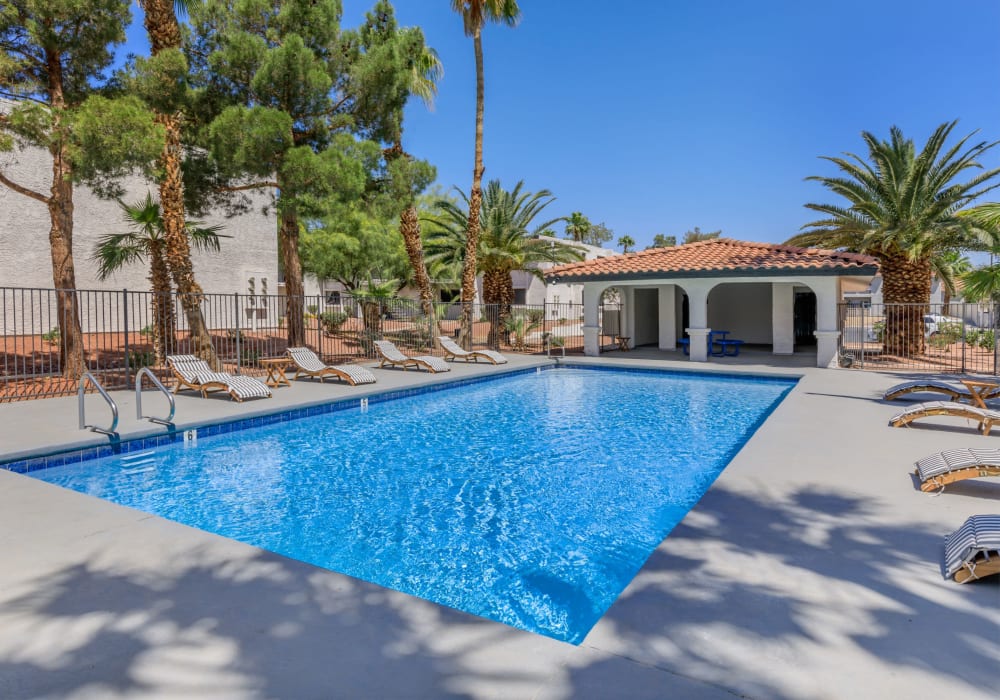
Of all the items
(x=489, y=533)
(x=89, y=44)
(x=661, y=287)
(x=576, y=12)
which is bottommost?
(x=489, y=533)

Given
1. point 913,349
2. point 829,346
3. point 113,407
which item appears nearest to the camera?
point 113,407

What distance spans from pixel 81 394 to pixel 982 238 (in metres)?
24.1

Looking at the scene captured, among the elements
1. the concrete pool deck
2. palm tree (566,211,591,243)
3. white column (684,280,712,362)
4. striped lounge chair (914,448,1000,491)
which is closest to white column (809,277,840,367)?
white column (684,280,712,362)

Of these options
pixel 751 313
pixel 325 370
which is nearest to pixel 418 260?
pixel 325 370

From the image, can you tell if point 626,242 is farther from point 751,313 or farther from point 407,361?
point 407,361

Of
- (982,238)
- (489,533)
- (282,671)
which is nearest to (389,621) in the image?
(282,671)

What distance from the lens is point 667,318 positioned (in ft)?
81.5

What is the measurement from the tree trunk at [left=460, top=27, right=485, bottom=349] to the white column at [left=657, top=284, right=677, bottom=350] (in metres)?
8.22

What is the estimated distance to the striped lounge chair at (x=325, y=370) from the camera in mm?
14045

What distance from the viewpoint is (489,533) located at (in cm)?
576

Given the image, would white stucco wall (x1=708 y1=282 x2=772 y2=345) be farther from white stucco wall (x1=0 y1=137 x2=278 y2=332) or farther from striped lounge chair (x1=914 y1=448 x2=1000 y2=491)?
striped lounge chair (x1=914 y1=448 x2=1000 y2=491)

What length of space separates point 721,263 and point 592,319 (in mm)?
5111

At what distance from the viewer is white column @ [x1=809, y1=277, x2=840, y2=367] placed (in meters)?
17.5

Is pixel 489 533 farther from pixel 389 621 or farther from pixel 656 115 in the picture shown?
pixel 656 115
